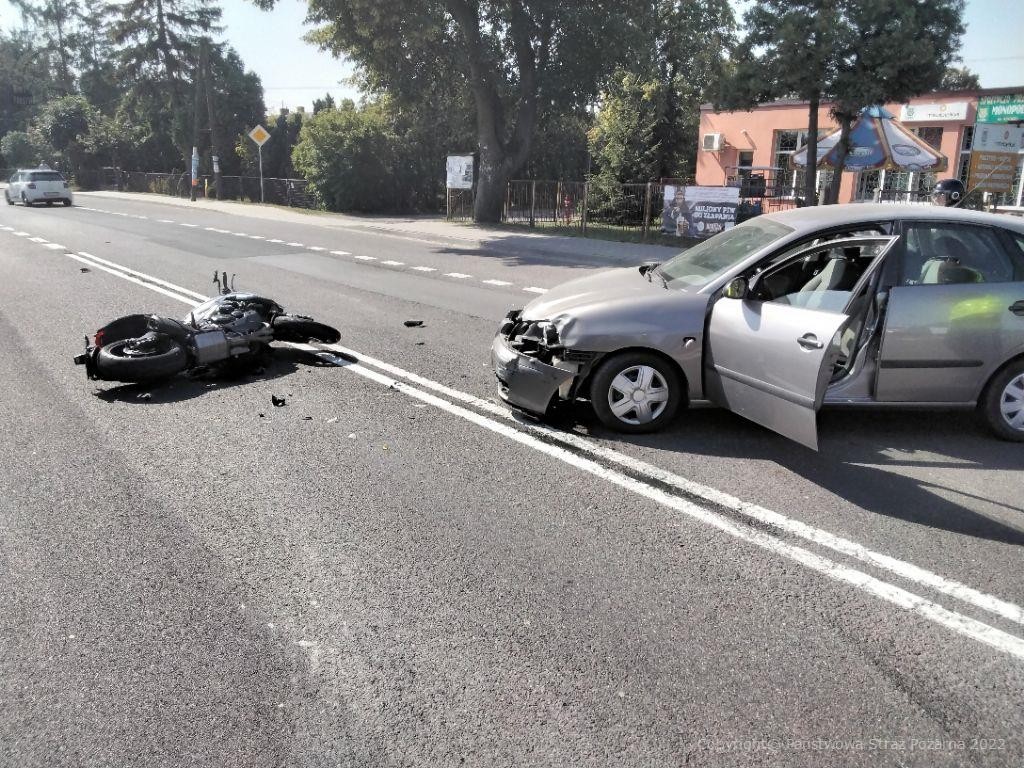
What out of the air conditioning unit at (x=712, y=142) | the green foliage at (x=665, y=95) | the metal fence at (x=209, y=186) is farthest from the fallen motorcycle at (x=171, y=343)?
the air conditioning unit at (x=712, y=142)

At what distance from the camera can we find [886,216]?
5.43 metres

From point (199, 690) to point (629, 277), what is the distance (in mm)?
4526

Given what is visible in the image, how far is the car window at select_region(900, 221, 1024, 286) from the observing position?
534 centimetres

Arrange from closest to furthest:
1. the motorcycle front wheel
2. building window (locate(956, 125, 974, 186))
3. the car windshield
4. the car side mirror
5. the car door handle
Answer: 1. the car door handle
2. the car side mirror
3. the car windshield
4. the motorcycle front wheel
5. building window (locate(956, 125, 974, 186))

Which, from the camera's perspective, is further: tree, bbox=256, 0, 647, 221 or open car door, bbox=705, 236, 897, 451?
tree, bbox=256, 0, 647, 221

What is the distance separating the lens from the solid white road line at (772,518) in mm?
3572

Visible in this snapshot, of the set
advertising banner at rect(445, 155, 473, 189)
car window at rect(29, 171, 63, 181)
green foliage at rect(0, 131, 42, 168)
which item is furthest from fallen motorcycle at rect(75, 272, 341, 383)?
green foliage at rect(0, 131, 42, 168)

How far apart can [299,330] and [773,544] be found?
17.6 feet

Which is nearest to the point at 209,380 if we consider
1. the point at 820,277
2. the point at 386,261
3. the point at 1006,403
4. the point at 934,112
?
the point at 820,277

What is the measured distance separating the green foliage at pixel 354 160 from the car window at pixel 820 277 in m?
27.0

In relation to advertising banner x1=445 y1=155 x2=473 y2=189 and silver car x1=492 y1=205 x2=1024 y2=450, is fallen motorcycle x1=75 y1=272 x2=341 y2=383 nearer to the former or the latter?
silver car x1=492 y1=205 x2=1024 y2=450

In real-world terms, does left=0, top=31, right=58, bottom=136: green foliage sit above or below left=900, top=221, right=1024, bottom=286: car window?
above

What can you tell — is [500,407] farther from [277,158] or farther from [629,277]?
[277,158]

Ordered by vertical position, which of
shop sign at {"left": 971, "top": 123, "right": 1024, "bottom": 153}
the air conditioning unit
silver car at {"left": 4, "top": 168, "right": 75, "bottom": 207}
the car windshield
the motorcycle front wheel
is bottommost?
the motorcycle front wheel
